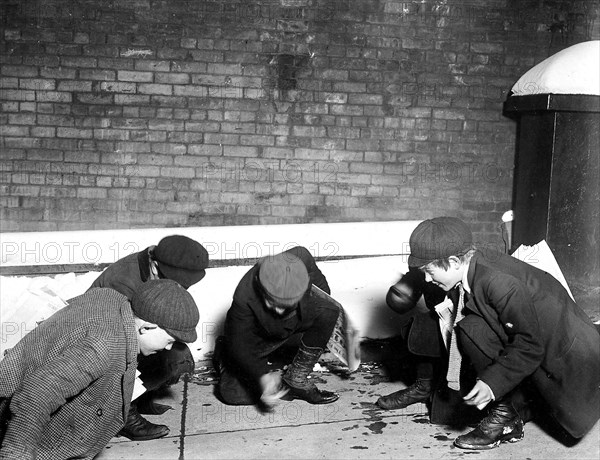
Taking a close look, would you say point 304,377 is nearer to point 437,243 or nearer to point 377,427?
point 377,427

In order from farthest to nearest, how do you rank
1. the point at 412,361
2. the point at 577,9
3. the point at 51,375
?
the point at 577,9 → the point at 412,361 → the point at 51,375

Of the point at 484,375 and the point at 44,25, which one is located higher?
the point at 44,25

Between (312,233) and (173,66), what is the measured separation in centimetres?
170

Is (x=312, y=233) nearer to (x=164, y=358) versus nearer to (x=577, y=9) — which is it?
(x=164, y=358)

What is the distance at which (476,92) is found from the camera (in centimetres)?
543

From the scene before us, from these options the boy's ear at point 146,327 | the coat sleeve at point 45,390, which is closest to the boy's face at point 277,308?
the boy's ear at point 146,327

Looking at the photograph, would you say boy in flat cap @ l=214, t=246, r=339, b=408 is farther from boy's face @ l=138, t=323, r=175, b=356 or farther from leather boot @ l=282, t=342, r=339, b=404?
boy's face @ l=138, t=323, r=175, b=356

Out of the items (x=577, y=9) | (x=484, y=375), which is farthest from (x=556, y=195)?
(x=484, y=375)

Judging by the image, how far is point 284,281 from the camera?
2869mm

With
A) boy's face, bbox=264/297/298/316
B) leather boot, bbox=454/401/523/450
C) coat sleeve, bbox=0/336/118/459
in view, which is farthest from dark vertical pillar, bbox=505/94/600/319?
coat sleeve, bbox=0/336/118/459

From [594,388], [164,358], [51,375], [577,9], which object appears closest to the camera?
[51,375]

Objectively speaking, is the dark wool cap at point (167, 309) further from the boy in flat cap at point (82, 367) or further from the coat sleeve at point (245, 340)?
the coat sleeve at point (245, 340)

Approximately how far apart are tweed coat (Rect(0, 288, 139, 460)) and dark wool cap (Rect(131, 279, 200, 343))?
0.05 m

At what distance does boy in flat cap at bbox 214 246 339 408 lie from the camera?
2.90 metres
